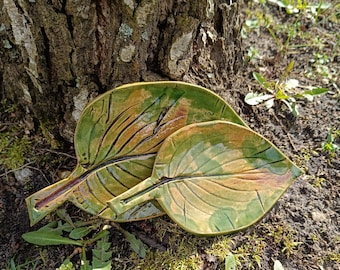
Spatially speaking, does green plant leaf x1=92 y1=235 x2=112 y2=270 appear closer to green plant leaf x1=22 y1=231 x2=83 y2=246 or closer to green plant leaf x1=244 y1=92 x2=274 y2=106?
green plant leaf x1=22 y1=231 x2=83 y2=246

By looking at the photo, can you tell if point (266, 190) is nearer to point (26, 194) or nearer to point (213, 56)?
point (213, 56)

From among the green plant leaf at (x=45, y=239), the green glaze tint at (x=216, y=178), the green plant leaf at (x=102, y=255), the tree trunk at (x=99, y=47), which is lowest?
the green plant leaf at (x=102, y=255)

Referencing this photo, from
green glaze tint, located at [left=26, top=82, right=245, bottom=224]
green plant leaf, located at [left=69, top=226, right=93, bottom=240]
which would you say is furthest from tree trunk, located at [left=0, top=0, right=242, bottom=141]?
green plant leaf, located at [left=69, top=226, right=93, bottom=240]

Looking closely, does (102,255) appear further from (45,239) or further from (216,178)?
(216,178)

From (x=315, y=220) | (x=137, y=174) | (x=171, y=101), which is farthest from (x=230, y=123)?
(x=315, y=220)

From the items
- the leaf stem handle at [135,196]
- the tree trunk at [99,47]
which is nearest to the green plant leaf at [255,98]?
the tree trunk at [99,47]

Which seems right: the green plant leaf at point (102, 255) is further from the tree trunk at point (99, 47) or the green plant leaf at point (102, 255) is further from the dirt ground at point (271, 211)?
the tree trunk at point (99, 47)

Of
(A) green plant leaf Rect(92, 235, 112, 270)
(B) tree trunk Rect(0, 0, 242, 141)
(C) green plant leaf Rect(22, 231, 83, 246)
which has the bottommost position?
(A) green plant leaf Rect(92, 235, 112, 270)

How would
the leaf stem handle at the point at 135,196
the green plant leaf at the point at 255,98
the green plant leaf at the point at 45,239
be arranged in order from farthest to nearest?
Result: the green plant leaf at the point at 255,98, the green plant leaf at the point at 45,239, the leaf stem handle at the point at 135,196
